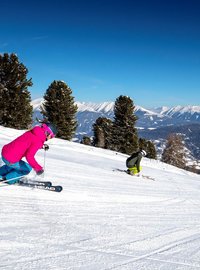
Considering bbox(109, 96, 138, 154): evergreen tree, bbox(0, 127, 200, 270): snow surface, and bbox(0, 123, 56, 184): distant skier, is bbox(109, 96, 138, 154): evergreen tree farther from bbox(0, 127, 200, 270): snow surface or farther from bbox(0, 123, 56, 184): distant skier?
bbox(0, 123, 56, 184): distant skier

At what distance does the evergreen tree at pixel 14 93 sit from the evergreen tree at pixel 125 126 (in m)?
16.6

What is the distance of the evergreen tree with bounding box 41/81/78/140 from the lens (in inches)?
1821

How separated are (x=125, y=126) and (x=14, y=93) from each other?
19.9 m

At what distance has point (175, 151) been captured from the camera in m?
59.5

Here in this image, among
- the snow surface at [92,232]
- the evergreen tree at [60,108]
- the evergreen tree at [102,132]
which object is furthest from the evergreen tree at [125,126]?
the snow surface at [92,232]

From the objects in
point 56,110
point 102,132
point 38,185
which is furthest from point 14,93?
point 38,185

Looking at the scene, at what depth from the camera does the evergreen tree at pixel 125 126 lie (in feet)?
176

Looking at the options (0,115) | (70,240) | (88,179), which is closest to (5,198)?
(70,240)

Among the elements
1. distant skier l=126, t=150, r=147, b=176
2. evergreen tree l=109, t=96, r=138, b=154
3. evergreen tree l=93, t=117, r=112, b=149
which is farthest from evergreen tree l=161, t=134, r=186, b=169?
distant skier l=126, t=150, r=147, b=176

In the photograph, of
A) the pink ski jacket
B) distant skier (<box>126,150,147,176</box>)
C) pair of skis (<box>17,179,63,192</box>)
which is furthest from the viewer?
distant skier (<box>126,150,147,176</box>)

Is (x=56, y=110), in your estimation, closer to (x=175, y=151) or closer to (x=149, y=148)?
(x=175, y=151)

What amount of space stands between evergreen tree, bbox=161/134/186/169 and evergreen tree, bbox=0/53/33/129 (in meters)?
28.1

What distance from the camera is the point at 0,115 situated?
4084 centimetres

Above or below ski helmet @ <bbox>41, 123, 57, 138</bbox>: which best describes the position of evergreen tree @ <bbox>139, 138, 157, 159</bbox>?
below
